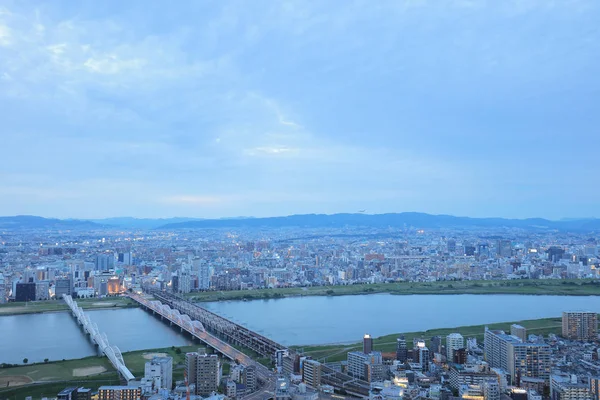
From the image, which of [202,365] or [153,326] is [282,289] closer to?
[153,326]

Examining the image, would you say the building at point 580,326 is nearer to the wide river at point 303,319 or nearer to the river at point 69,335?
the wide river at point 303,319

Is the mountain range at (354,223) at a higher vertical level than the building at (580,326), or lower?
higher

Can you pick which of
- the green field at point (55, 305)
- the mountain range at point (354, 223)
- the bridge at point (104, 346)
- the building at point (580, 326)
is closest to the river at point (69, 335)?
the bridge at point (104, 346)

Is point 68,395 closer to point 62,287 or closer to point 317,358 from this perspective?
point 317,358

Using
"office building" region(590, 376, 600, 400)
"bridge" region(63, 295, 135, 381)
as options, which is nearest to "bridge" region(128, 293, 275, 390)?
"bridge" region(63, 295, 135, 381)

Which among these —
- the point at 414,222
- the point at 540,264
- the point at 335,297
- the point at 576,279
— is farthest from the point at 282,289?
the point at 414,222
